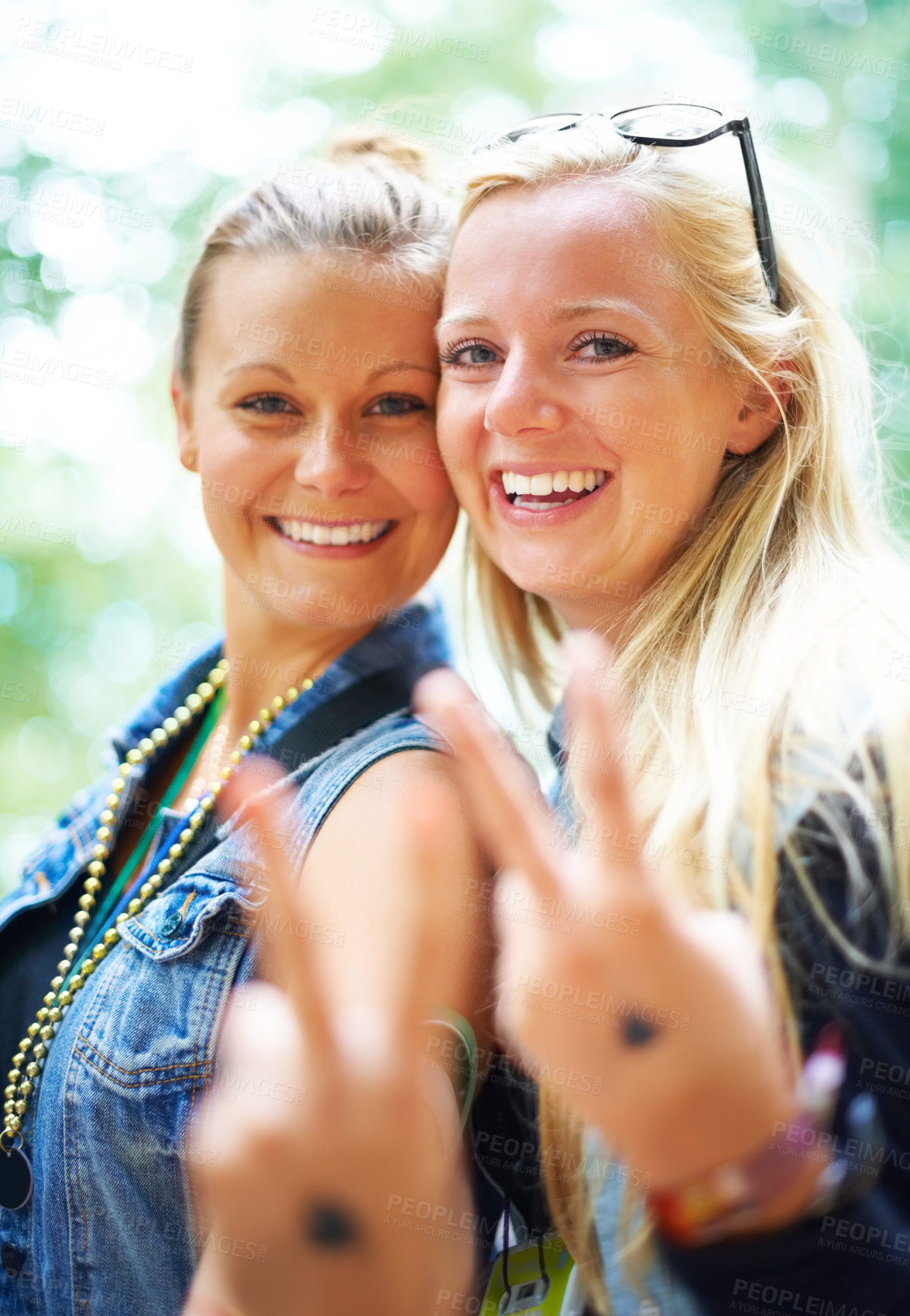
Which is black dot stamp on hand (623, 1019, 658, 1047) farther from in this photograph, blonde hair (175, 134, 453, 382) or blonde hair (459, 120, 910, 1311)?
blonde hair (175, 134, 453, 382)

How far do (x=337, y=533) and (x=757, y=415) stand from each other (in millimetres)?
444

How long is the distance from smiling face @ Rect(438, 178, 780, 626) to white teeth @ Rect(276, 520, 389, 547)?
0.47ft

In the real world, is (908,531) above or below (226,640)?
above

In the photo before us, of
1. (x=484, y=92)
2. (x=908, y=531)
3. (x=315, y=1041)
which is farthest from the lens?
(x=484, y=92)

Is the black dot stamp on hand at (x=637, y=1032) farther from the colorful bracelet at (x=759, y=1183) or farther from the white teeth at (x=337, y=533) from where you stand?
the white teeth at (x=337, y=533)

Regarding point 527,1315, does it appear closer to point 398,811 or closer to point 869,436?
point 398,811


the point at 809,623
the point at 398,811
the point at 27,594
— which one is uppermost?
the point at 27,594

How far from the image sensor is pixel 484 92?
220 cm

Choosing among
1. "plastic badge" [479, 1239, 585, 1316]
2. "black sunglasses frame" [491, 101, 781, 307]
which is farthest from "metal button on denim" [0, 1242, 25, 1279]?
"black sunglasses frame" [491, 101, 781, 307]

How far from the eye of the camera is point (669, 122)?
3.56 ft

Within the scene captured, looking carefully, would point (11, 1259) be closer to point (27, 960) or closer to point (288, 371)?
point (27, 960)

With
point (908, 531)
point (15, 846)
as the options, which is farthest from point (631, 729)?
point (15, 846)

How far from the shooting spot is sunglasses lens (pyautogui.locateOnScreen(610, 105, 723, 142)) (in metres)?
1.07

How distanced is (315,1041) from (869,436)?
3.04ft
